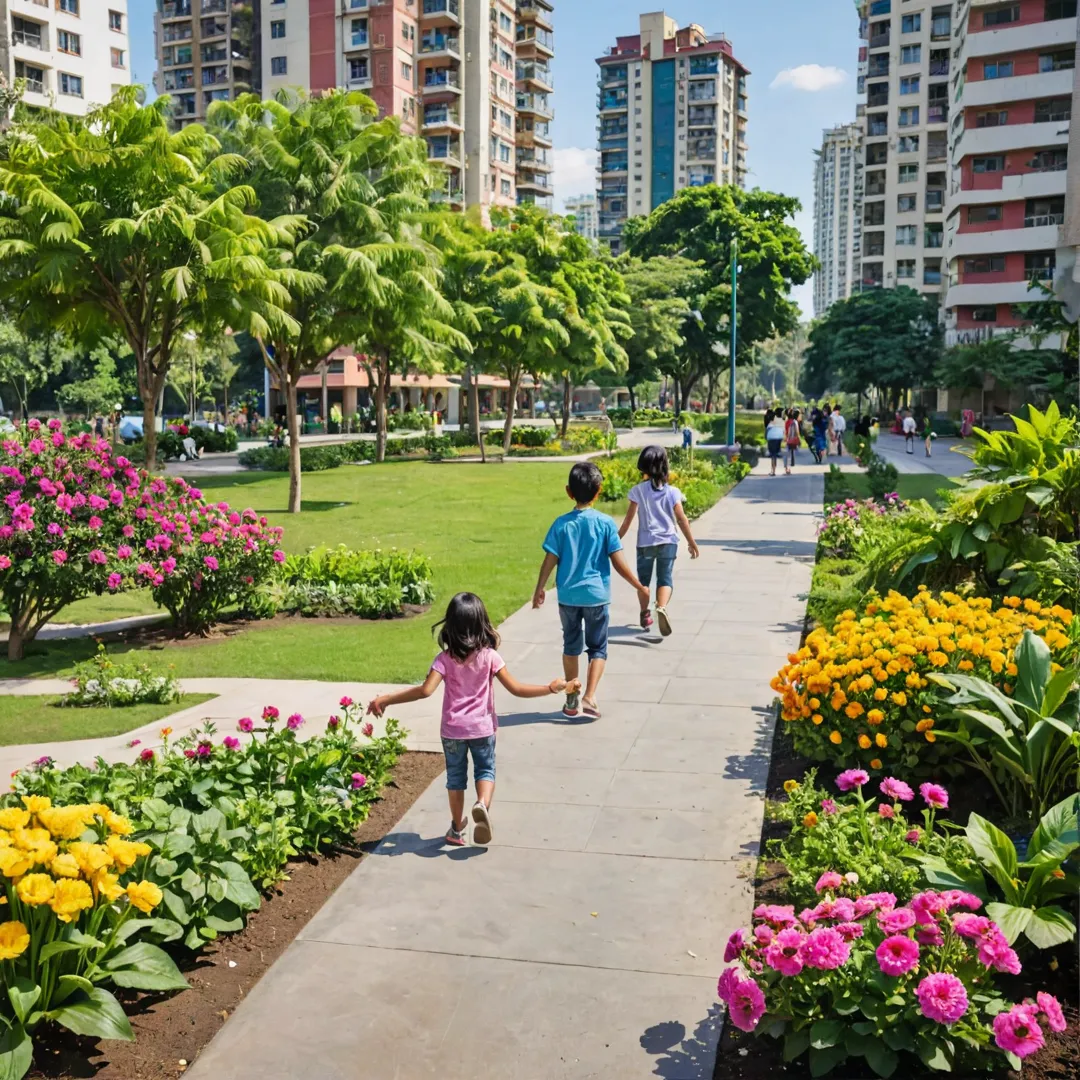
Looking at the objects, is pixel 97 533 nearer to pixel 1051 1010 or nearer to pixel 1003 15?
pixel 1051 1010

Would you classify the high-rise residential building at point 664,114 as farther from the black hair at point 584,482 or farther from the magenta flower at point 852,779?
the magenta flower at point 852,779

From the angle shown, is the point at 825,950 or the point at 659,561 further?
the point at 659,561

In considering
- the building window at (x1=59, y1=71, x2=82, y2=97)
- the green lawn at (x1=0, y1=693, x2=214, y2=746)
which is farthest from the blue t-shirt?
the building window at (x1=59, y1=71, x2=82, y2=97)

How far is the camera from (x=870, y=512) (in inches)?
615

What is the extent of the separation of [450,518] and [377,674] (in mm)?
12685

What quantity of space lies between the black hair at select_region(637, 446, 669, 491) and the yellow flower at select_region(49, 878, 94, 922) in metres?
6.60

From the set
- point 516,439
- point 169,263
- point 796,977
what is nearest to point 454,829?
point 796,977

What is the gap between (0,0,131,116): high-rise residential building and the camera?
62.1m

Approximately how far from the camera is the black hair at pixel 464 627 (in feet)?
19.3

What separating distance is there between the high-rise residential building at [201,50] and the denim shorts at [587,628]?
9148 centimetres

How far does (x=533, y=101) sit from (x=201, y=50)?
85.5ft

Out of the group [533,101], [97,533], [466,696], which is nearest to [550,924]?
[466,696]

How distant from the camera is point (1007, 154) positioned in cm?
6275

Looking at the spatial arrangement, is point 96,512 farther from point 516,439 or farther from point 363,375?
point 363,375
